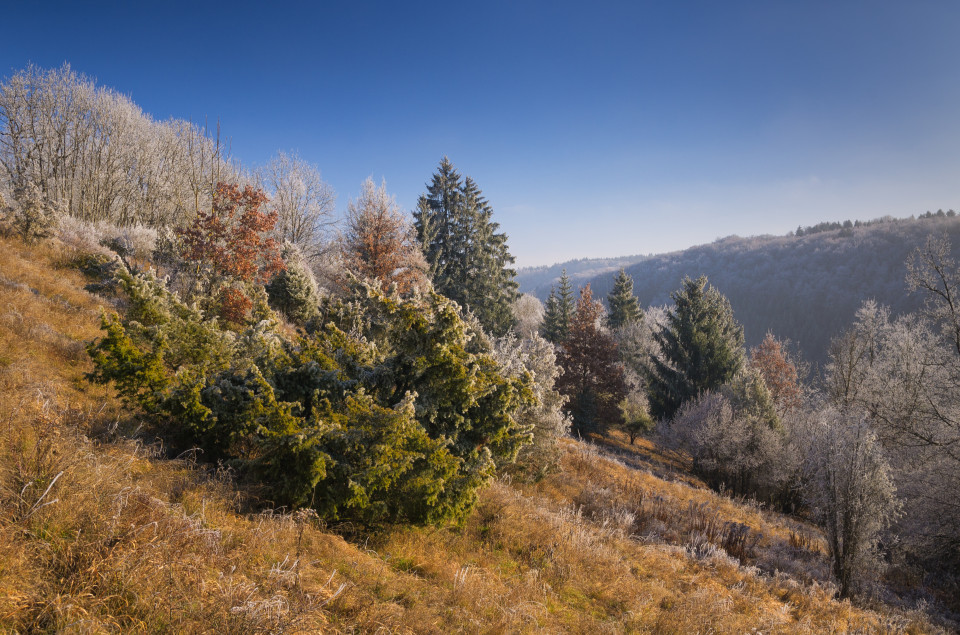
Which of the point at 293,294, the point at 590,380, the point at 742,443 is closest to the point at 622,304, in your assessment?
the point at 590,380

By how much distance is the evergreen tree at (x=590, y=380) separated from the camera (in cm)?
2316

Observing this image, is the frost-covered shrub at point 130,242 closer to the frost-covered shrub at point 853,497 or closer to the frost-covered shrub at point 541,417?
the frost-covered shrub at point 541,417

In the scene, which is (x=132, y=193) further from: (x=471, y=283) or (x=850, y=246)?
(x=850, y=246)

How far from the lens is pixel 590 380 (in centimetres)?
2367

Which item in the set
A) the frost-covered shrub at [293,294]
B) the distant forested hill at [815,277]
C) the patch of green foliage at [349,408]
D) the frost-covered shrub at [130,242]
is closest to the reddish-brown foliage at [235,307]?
the frost-covered shrub at [293,294]

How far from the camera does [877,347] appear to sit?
24703mm

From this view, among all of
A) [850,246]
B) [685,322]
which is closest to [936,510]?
[685,322]

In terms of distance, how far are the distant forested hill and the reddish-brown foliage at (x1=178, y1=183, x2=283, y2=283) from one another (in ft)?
263

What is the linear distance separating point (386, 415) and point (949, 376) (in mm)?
18228

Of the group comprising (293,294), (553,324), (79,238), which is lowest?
(553,324)

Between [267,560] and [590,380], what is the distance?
2177 centimetres

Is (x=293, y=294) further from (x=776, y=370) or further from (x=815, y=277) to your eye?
(x=815, y=277)

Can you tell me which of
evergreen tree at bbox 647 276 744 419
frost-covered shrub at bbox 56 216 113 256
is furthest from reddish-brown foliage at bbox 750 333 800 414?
frost-covered shrub at bbox 56 216 113 256

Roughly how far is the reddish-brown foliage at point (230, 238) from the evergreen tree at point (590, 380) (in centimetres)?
1635
